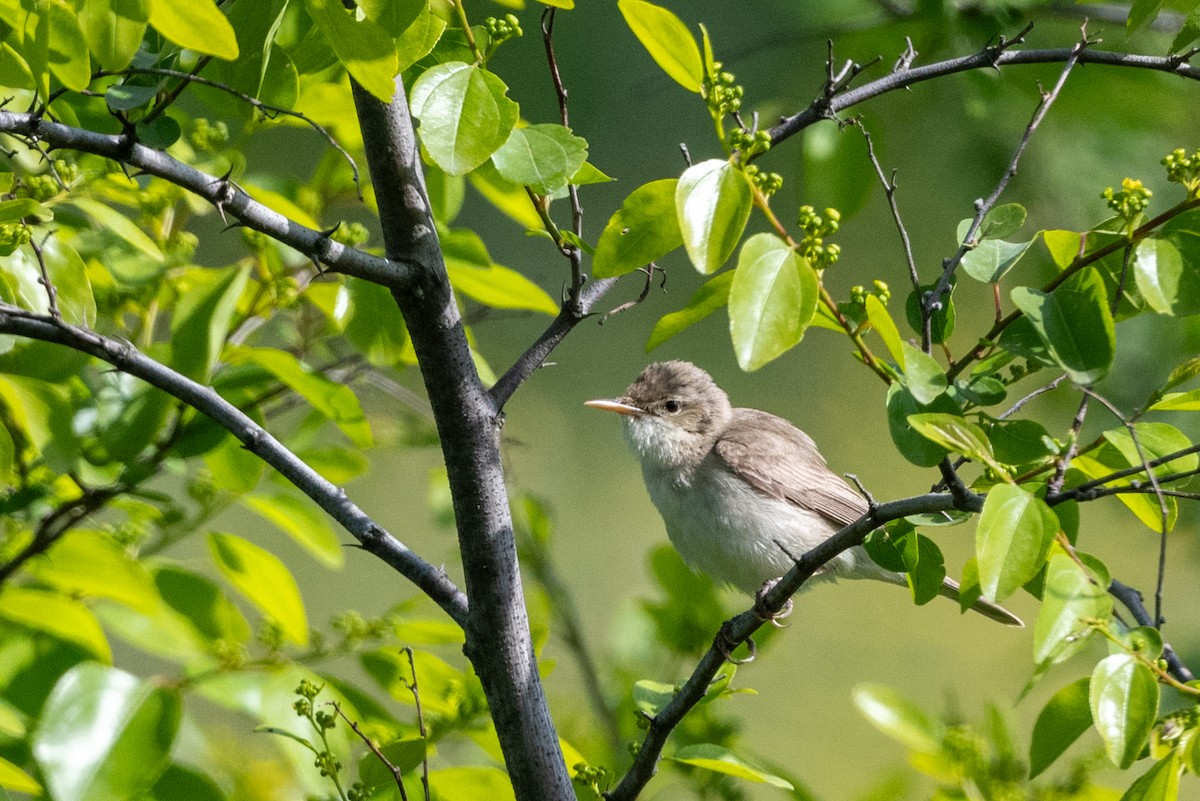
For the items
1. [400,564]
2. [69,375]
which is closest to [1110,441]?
[400,564]

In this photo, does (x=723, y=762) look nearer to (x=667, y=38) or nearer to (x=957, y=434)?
(x=957, y=434)

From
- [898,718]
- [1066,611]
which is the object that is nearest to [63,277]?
[1066,611]

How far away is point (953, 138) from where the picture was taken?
4.39 m

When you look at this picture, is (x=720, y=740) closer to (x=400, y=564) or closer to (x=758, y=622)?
(x=758, y=622)

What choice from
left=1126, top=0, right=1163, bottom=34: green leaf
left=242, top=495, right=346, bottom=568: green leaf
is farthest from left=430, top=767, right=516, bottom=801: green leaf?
left=1126, top=0, right=1163, bottom=34: green leaf

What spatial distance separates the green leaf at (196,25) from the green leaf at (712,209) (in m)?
0.53

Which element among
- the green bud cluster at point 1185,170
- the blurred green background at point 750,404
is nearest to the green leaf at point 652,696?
the green bud cluster at point 1185,170

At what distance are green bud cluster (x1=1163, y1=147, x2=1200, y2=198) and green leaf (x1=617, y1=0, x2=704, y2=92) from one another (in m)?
0.56

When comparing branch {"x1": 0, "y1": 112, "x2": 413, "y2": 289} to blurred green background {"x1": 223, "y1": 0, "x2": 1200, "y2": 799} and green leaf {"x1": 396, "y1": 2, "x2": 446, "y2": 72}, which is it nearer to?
green leaf {"x1": 396, "y1": 2, "x2": 446, "y2": 72}

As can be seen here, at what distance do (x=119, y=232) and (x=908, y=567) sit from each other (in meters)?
1.40

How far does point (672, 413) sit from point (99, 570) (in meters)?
2.09

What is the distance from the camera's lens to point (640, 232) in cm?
150

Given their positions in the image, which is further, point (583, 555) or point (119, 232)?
point (583, 555)

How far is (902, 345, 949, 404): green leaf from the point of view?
4.46ft
